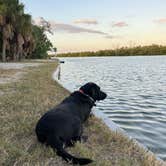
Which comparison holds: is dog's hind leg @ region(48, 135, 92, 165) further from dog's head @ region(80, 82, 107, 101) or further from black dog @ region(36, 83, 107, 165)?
dog's head @ region(80, 82, 107, 101)

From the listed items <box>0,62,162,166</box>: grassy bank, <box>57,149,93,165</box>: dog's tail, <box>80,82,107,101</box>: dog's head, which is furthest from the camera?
<box>80,82,107,101</box>: dog's head

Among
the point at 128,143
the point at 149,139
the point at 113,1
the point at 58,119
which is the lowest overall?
the point at 149,139

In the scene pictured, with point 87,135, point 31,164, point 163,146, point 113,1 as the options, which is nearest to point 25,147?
point 31,164

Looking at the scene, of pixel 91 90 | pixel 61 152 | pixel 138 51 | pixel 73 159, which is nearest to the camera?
pixel 73 159

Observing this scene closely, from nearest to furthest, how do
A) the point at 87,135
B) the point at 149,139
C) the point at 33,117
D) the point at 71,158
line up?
the point at 71,158 → the point at 87,135 → the point at 33,117 → the point at 149,139

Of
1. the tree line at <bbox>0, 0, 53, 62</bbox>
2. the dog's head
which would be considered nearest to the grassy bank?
the dog's head

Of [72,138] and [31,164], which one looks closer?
[31,164]

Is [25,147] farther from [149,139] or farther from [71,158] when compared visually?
[149,139]

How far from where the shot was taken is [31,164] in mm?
3129

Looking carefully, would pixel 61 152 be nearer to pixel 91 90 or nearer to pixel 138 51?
pixel 91 90

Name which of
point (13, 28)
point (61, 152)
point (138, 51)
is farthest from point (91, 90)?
point (138, 51)

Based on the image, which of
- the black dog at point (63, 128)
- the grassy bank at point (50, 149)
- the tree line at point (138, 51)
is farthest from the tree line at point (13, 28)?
the tree line at point (138, 51)

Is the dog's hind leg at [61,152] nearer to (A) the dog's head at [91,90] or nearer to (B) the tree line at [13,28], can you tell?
(A) the dog's head at [91,90]

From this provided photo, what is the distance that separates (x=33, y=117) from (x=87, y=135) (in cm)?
123
